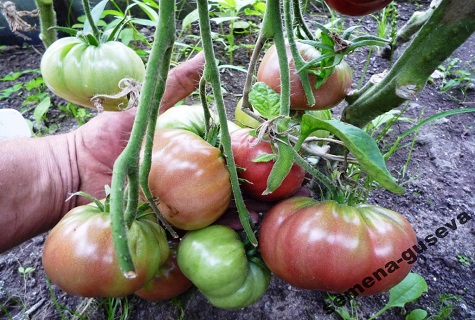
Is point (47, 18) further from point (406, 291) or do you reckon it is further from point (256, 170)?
point (406, 291)

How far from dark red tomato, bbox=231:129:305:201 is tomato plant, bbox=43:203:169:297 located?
0.17 meters

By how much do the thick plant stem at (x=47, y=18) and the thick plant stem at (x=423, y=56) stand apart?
67cm

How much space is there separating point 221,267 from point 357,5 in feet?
1.34

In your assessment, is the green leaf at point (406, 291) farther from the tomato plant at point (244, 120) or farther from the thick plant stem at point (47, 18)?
the thick plant stem at point (47, 18)

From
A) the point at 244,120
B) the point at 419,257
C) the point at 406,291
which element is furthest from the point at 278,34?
the point at 419,257

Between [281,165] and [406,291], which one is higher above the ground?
[281,165]

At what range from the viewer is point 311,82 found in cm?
63

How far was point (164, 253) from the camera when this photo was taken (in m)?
0.61

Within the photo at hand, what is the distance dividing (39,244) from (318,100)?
828 mm

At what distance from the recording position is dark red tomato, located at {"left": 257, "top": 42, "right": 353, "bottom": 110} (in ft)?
2.07

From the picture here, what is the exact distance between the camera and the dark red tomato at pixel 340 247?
55 centimetres

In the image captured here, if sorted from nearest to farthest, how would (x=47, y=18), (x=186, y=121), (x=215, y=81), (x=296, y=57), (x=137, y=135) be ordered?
(x=137, y=135), (x=215, y=81), (x=296, y=57), (x=186, y=121), (x=47, y=18)

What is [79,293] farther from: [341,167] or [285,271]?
[341,167]

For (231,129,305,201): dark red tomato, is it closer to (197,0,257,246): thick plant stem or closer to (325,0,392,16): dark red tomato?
(197,0,257,246): thick plant stem
